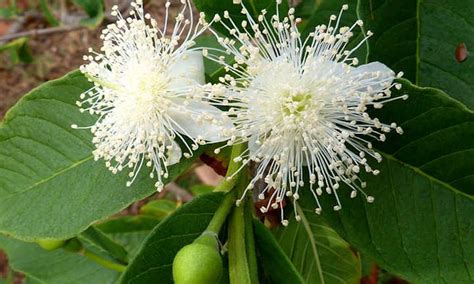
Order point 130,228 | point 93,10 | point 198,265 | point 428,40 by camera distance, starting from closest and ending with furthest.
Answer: point 198,265 → point 428,40 → point 93,10 → point 130,228

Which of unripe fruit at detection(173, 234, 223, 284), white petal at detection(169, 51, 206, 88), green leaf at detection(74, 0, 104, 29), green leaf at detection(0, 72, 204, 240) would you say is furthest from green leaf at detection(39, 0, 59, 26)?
unripe fruit at detection(173, 234, 223, 284)

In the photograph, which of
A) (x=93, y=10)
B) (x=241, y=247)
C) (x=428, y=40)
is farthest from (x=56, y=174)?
(x=93, y=10)

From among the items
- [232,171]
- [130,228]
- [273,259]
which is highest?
[232,171]

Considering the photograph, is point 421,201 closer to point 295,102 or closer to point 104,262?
point 295,102

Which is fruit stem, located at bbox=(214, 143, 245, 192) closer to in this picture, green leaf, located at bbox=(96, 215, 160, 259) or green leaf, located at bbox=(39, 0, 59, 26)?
green leaf, located at bbox=(96, 215, 160, 259)

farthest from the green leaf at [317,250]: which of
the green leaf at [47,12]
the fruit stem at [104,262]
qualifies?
the green leaf at [47,12]

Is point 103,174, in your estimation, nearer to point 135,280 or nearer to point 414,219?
point 135,280
